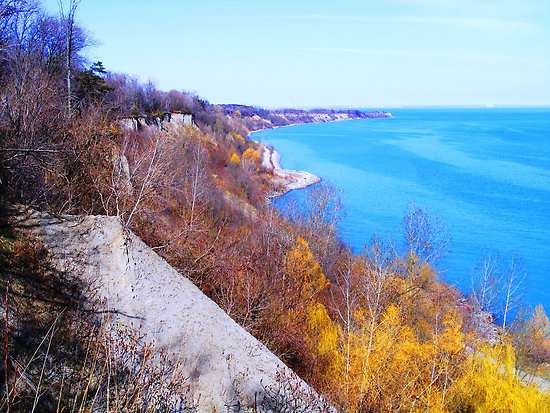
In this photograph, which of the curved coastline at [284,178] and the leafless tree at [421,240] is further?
the curved coastline at [284,178]

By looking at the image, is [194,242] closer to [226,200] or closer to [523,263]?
[226,200]

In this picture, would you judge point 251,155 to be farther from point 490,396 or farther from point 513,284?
point 490,396

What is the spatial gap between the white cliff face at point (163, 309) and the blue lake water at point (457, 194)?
20870 millimetres

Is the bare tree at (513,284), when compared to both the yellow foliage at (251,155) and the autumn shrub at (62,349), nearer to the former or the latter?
the autumn shrub at (62,349)

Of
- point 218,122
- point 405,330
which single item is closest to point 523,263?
point 405,330

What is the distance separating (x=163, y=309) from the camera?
8062 mm

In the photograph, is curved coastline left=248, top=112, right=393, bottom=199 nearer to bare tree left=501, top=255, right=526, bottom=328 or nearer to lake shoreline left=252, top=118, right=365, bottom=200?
lake shoreline left=252, top=118, right=365, bottom=200

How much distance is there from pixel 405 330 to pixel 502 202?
108ft

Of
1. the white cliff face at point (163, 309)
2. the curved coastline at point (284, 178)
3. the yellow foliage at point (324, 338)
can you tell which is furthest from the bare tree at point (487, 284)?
the curved coastline at point (284, 178)

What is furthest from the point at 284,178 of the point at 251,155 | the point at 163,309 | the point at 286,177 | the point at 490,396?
the point at 163,309

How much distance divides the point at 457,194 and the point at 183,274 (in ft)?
129

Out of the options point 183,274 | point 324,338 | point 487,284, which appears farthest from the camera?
point 487,284

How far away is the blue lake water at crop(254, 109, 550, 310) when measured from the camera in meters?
32.6

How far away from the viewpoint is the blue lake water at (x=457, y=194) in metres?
32.6
